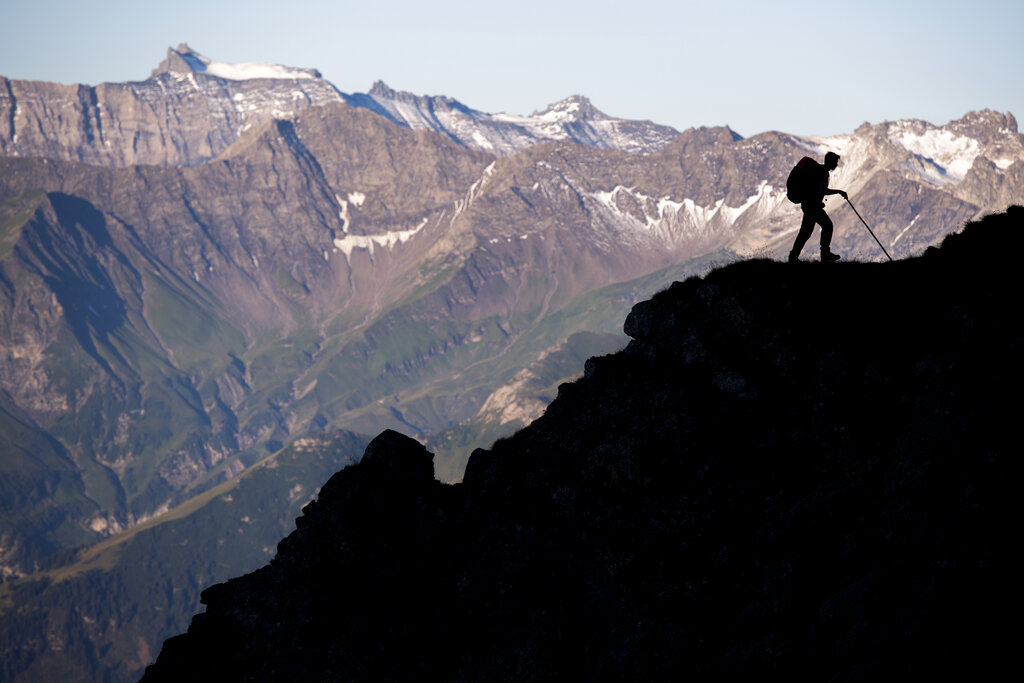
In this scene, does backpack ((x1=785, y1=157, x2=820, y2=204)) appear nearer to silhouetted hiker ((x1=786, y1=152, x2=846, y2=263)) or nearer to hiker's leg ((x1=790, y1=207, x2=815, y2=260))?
silhouetted hiker ((x1=786, y1=152, x2=846, y2=263))

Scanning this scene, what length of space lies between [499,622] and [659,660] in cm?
697

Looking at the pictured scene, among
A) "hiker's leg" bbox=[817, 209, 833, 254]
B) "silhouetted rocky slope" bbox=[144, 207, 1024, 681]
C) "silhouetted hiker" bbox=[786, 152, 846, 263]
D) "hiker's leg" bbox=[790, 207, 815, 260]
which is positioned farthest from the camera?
"hiker's leg" bbox=[790, 207, 815, 260]

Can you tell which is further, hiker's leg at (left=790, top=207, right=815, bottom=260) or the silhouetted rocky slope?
hiker's leg at (left=790, top=207, right=815, bottom=260)

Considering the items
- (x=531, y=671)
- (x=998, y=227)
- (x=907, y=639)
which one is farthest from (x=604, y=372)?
(x=907, y=639)

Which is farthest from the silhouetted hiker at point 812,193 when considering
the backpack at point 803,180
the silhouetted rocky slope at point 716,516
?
the silhouetted rocky slope at point 716,516

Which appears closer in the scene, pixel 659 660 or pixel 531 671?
pixel 659 660

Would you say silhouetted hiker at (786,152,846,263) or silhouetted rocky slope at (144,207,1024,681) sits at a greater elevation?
silhouetted hiker at (786,152,846,263)

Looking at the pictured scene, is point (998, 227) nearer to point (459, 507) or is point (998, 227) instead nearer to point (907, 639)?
point (907, 639)

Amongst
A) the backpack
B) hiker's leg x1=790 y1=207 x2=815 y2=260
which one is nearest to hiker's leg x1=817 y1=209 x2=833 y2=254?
hiker's leg x1=790 y1=207 x2=815 y2=260

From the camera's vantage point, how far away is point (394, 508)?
3569cm

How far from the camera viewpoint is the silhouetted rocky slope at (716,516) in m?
22.0

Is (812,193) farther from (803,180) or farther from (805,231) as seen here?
(805,231)

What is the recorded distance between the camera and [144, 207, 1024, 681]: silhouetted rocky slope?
22.0 m

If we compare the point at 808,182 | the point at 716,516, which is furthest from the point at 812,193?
the point at 716,516
